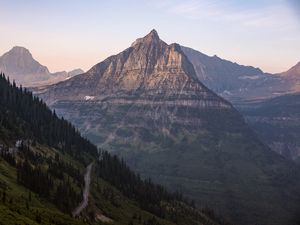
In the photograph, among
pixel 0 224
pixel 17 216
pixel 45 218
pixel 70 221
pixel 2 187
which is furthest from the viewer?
pixel 2 187

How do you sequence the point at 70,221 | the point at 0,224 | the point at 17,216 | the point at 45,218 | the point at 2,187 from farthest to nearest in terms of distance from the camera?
the point at 2,187
the point at 70,221
the point at 45,218
the point at 17,216
the point at 0,224

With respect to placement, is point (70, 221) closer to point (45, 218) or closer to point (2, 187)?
point (45, 218)

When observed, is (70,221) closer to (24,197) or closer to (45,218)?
(45,218)

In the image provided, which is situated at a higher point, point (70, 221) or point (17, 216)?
point (17, 216)

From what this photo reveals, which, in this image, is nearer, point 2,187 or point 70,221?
point 70,221

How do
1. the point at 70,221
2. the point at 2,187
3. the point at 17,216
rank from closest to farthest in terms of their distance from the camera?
the point at 17,216 < the point at 70,221 < the point at 2,187

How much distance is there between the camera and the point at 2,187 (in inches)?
7618

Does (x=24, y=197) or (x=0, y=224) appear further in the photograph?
(x=24, y=197)

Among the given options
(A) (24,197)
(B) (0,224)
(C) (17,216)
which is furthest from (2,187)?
(B) (0,224)

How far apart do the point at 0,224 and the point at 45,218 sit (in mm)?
36421

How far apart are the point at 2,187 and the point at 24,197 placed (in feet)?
33.7

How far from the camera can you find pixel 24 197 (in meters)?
200

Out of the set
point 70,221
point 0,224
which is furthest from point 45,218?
point 0,224

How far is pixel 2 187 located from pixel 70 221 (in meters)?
36.4
